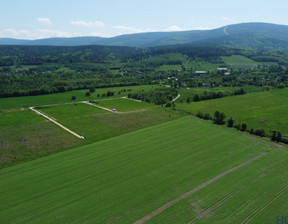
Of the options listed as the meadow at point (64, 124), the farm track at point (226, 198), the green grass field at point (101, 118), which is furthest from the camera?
the green grass field at point (101, 118)

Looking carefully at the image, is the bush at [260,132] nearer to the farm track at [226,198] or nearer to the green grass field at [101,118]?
the farm track at [226,198]

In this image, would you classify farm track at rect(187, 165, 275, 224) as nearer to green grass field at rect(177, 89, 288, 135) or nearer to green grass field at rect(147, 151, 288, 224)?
green grass field at rect(147, 151, 288, 224)

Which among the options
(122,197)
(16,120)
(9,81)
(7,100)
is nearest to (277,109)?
(122,197)

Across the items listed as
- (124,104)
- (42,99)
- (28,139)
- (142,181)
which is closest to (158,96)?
(124,104)

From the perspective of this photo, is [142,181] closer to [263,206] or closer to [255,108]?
[263,206]

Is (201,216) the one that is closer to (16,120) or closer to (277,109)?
(16,120)

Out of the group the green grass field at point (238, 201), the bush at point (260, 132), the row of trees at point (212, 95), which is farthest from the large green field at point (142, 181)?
the row of trees at point (212, 95)

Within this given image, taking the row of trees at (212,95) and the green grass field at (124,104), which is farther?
the row of trees at (212,95)
